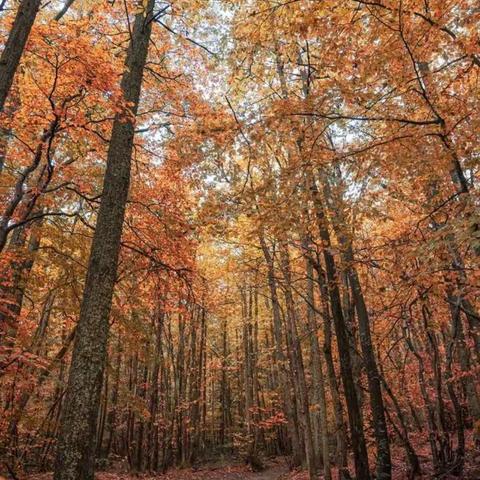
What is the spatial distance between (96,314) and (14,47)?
342 cm

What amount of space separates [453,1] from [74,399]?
6.42 m

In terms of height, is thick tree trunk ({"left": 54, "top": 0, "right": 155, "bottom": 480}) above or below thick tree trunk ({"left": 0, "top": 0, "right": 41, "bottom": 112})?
below

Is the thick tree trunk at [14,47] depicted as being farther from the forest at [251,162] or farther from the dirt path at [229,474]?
the dirt path at [229,474]

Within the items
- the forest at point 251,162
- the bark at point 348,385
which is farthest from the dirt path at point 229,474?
the bark at point 348,385

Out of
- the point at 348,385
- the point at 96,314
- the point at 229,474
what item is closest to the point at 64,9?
the point at 96,314

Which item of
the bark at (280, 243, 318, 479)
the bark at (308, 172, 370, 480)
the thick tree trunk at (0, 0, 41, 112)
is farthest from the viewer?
the bark at (280, 243, 318, 479)

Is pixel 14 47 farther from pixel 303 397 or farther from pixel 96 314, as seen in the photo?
pixel 303 397

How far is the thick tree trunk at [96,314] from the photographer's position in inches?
196

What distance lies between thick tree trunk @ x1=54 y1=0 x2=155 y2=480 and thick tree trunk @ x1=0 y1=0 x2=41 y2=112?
1.57 metres

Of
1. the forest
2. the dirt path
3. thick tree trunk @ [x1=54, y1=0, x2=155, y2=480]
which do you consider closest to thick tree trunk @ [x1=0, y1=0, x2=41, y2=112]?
the forest

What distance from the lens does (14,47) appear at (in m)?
4.74

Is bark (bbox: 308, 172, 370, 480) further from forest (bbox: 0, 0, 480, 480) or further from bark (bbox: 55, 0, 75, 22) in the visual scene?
bark (bbox: 55, 0, 75, 22)

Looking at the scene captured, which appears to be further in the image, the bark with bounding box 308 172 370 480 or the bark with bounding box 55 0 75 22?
the bark with bounding box 55 0 75 22

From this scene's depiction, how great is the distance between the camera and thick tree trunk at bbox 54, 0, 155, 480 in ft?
16.3
